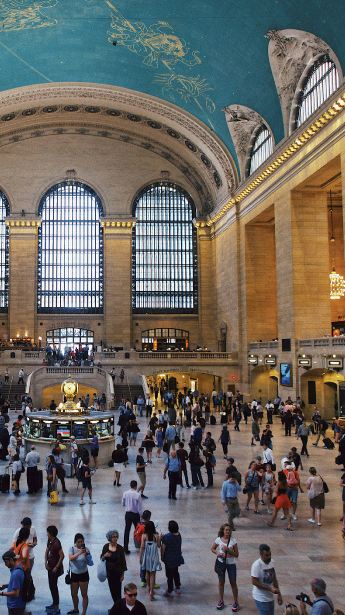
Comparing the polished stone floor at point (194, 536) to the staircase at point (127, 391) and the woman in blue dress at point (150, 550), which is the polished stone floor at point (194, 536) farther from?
the staircase at point (127, 391)

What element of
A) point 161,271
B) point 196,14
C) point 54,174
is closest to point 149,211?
point 161,271

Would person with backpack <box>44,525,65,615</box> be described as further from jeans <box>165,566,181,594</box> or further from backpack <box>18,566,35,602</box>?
jeans <box>165,566,181,594</box>

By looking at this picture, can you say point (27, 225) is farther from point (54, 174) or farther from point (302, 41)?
point (302, 41)

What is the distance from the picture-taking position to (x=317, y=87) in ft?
75.9

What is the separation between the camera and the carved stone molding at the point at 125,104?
33406 mm

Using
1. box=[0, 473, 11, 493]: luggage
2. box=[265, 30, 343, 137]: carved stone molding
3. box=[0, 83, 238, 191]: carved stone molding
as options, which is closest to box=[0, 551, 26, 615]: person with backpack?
box=[0, 473, 11, 493]: luggage

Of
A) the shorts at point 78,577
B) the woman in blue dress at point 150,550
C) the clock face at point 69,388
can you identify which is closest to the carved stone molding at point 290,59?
the clock face at point 69,388

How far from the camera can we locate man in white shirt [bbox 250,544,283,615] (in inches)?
205

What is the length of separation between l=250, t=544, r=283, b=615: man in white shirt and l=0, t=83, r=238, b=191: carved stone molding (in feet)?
98.5

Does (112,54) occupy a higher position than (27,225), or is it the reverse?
(112,54)

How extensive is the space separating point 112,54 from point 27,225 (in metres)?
15.3

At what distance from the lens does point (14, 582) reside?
514cm

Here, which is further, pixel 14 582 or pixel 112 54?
pixel 112 54

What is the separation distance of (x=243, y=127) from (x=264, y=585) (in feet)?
95.8
